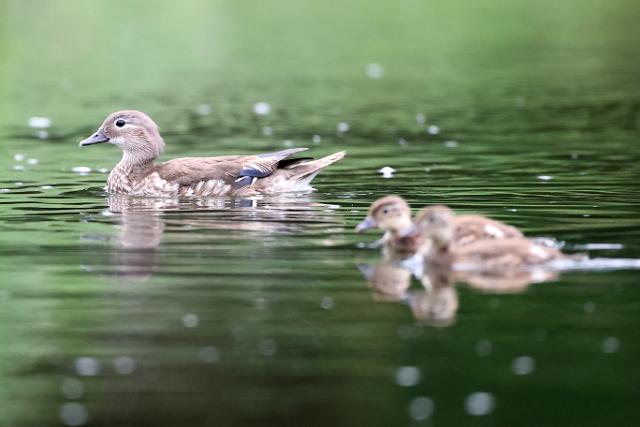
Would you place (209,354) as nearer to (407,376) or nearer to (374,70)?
(407,376)

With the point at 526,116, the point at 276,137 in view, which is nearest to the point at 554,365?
the point at 276,137

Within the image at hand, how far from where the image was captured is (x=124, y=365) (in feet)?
29.8

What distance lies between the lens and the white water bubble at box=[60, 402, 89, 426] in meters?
8.08

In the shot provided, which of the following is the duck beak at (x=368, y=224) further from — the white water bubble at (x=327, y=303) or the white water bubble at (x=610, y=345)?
the white water bubble at (x=610, y=345)

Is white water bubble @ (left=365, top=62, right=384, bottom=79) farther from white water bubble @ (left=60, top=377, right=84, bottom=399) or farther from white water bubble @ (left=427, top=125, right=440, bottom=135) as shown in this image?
white water bubble @ (left=60, top=377, right=84, bottom=399)

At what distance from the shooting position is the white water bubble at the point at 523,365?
8.91 metres

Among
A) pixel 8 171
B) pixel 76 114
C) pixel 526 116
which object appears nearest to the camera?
pixel 8 171

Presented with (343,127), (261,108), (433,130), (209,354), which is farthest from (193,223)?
(261,108)

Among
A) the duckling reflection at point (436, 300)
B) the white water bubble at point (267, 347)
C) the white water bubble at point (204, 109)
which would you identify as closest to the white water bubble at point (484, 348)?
the duckling reflection at point (436, 300)

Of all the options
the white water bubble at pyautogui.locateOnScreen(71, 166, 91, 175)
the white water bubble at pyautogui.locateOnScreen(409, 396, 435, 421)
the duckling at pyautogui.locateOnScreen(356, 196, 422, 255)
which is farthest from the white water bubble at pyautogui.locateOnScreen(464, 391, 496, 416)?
the white water bubble at pyautogui.locateOnScreen(71, 166, 91, 175)

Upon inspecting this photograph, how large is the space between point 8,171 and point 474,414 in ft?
43.6

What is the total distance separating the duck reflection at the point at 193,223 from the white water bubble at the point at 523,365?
3670 mm

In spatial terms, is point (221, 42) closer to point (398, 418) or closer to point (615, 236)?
point (615, 236)

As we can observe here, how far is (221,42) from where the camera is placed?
4791cm
